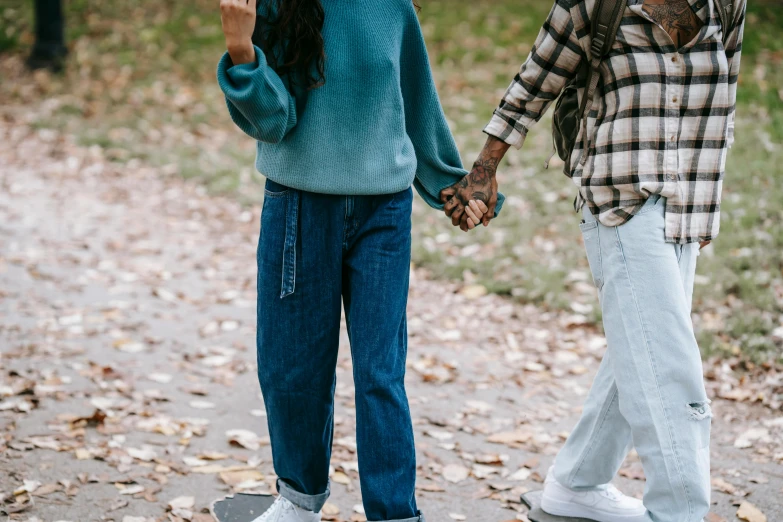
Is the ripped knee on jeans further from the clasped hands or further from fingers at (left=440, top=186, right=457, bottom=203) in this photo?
fingers at (left=440, top=186, right=457, bottom=203)

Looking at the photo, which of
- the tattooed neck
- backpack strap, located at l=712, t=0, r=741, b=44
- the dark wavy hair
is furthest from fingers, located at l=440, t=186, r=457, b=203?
backpack strap, located at l=712, t=0, r=741, b=44

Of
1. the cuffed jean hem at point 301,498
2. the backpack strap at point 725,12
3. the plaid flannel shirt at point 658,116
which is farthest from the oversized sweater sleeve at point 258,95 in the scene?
the backpack strap at point 725,12

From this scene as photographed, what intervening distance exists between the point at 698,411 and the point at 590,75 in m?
1.09

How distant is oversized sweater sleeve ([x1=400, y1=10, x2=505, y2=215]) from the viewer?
2672 mm

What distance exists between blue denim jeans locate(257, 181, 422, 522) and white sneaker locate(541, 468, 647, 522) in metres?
0.75

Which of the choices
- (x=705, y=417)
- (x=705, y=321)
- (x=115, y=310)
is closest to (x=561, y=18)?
(x=705, y=417)

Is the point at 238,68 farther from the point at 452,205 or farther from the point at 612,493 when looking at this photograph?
the point at 612,493

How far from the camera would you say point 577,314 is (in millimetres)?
5590

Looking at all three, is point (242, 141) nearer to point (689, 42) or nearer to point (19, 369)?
point (19, 369)

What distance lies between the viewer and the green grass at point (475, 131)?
579 centimetres

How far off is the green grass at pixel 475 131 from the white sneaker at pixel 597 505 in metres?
2.08

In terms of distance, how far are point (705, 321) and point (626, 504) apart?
8.17 ft

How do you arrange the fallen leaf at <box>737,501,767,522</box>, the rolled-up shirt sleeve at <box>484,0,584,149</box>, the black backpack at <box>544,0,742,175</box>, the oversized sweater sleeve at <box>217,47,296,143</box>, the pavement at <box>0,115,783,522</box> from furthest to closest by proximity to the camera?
the pavement at <box>0,115,783,522</box>, the fallen leaf at <box>737,501,767,522</box>, the rolled-up shirt sleeve at <box>484,0,584,149</box>, the black backpack at <box>544,0,742,175</box>, the oversized sweater sleeve at <box>217,47,296,143</box>

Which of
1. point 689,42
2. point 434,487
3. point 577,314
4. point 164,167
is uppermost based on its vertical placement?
point 689,42
